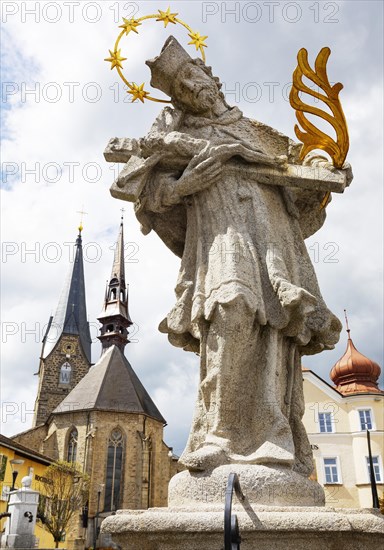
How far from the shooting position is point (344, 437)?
25.4 meters

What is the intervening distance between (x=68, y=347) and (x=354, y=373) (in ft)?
142

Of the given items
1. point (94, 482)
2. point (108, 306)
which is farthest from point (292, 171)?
point (108, 306)

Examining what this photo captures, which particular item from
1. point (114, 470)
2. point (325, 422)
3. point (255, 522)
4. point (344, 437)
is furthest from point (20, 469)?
point (255, 522)

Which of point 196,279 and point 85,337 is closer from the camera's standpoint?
point 196,279

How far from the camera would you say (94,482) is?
42.7 m

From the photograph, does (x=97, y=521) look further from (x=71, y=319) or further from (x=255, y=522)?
(x=255, y=522)

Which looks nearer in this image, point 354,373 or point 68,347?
point 354,373

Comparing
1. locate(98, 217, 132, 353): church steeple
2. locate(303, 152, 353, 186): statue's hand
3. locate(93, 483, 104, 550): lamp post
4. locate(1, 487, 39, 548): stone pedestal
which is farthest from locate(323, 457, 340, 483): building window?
locate(98, 217, 132, 353): church steeple

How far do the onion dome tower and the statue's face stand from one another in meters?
26.3

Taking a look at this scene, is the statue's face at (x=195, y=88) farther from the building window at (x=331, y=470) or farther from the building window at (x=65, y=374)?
the building window at (x=65, y=374)

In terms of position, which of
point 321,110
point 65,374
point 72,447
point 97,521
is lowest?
point 97,521

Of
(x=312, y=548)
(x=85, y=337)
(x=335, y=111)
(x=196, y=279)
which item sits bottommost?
(x=312, y=548)

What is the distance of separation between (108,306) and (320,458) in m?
40.3

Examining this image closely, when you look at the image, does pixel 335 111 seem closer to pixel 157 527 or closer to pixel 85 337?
pixel 157 527
